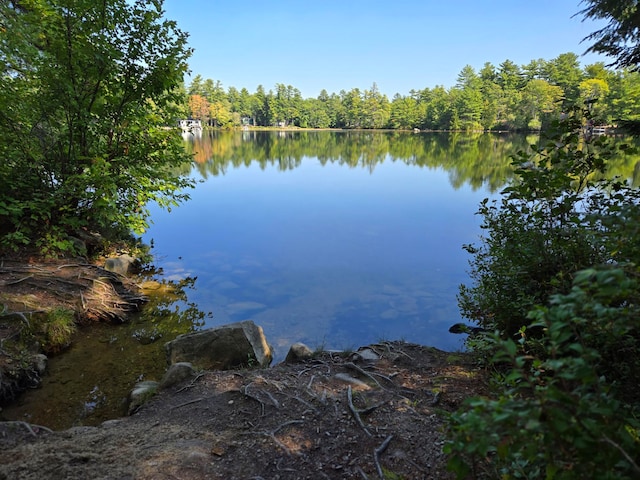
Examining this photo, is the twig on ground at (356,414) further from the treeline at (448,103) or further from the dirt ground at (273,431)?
the treeline at (448,103)

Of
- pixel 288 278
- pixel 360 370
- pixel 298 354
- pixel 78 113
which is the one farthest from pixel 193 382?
pixel 78 113

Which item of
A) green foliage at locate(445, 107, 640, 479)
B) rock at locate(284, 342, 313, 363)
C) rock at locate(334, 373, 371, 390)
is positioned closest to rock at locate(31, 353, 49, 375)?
rock at locate(284, 342, 313, 363)

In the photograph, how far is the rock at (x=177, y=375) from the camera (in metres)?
4.27

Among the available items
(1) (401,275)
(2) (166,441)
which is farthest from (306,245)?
(2) (166,441)

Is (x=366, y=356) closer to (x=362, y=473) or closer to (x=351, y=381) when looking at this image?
(x=351, y=381)

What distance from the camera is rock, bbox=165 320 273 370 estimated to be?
490 cm

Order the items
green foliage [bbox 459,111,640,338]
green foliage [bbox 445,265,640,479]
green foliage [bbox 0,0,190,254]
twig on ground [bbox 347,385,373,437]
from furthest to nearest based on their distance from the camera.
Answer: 1. green foliage [bbox 0,0,190,254]
2. green foliage [bbox 459,111,640,338]
3. twig on ground [bbox 347,385,373,437]
4. green foliage [bbox 445,265,640,479]

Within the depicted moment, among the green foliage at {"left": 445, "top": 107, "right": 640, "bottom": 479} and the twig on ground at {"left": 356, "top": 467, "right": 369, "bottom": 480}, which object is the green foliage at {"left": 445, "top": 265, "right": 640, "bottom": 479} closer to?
the green foliage at {"left": 445, "top": 107, "right": 640, "bottom": 479}

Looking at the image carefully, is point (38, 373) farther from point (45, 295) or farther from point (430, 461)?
point (430, 461)

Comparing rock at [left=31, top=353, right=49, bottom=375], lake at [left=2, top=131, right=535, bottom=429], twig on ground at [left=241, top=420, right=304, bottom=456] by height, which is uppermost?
twig on ground at [left=241, top=420, right=304, bottom=456]

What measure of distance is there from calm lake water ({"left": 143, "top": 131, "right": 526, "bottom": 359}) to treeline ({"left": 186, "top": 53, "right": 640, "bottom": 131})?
37.2 meters

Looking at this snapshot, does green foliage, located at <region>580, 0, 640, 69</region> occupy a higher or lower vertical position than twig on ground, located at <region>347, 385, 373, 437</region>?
higher

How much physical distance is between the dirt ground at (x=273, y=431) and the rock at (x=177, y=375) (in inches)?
5.4

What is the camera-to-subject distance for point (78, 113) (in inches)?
275
